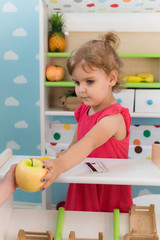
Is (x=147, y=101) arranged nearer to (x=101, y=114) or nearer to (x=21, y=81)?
(x=21, y=81)

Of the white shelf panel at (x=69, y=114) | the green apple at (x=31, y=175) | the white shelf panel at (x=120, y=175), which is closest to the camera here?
the green apple at (x=31, y=175)

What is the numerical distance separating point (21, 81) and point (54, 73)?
1.44 ft

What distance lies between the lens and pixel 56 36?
2.44 m

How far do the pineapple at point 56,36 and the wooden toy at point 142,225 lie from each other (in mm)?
1766

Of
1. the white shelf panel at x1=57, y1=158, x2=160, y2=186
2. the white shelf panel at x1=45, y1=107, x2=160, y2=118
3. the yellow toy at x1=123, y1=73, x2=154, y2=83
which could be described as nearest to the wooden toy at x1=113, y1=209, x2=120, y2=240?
the white shelf panel at x1=57, y1=158, x2=160, y2=186

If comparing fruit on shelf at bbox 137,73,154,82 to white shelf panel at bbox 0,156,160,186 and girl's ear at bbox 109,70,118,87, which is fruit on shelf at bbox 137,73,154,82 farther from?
white shelf panel at bbox 0,156,160,186

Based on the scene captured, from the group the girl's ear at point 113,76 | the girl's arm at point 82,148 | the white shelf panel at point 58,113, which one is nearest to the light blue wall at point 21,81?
the white shelf panel at point 58,113

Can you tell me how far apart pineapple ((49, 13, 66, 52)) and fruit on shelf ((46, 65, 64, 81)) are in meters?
0.18

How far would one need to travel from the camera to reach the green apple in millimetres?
656

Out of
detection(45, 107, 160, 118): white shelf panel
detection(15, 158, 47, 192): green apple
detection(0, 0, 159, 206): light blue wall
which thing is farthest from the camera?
detection(0, 0, 159, 206): light blue wall

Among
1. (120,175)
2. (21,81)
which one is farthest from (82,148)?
(21,81)

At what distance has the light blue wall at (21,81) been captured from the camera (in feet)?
8.41

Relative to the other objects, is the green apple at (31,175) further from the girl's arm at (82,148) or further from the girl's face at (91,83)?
the girl's face at (91,83)

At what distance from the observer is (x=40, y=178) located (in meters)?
0.66
